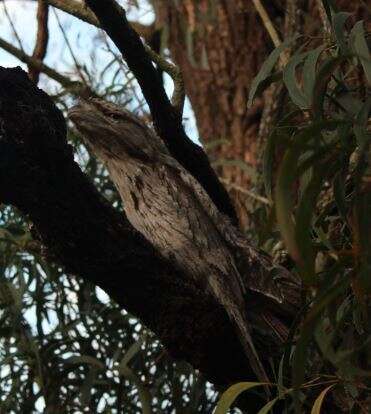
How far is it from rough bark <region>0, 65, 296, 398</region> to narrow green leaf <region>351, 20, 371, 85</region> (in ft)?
1.88

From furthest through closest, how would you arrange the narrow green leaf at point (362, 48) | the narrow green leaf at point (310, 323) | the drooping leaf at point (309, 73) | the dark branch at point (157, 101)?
the dark branch at point (157, 101), the drooping leaf at point (309, 73), the narrow green leaf at point (362, 48), the narrow green leaf at point (310, 323)

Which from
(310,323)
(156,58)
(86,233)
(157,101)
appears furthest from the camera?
(156,58)

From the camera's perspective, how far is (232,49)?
437cm

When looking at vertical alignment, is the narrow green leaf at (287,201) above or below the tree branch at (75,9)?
below

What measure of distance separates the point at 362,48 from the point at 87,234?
62cm

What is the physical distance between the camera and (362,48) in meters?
1.59

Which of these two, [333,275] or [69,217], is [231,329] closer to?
[69,217]

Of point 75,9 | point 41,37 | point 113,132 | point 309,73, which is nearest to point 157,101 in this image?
point 113,132

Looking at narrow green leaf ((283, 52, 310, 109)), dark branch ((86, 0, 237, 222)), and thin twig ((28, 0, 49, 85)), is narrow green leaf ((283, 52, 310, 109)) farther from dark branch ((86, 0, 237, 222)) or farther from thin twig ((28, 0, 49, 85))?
thin twig ((28, 0, 49, 85))

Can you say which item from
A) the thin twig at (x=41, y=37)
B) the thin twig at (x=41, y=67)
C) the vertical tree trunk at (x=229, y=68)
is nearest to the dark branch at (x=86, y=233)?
the thin twig at (x=41, y=67)

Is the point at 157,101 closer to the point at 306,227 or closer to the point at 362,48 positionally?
the point at 362,48

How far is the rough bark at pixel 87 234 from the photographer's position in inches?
72.1

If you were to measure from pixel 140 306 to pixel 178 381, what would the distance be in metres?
1.04

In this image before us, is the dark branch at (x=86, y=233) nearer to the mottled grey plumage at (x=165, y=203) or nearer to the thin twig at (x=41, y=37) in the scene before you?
the mottled grey plumage at (x=165, y=203)
